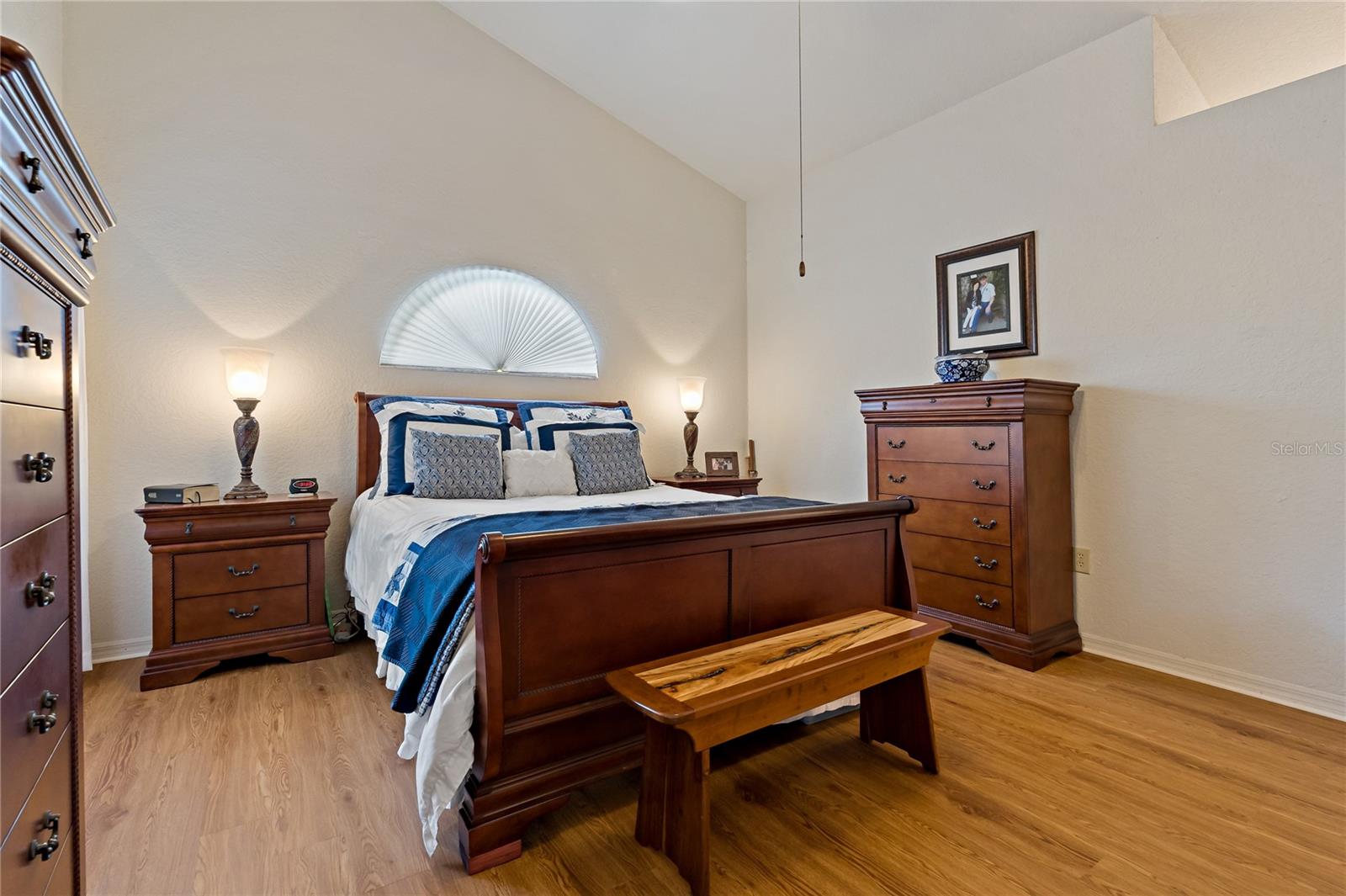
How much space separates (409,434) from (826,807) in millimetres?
2329

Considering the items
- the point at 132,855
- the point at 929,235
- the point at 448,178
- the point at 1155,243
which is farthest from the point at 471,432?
the point at 1155,243

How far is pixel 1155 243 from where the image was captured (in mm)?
2584

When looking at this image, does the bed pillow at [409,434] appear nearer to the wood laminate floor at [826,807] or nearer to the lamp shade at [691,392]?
the wood laminate floor at [826,807]

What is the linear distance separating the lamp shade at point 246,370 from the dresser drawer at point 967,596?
125 inches

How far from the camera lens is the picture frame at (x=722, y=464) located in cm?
426

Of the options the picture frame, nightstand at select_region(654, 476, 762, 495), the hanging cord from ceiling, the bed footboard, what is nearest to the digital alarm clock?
nightstand at select_region(654, 476, 762, 495)

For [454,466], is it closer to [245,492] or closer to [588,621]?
[245,492]

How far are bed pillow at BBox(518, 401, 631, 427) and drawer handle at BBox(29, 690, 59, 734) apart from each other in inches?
99.2

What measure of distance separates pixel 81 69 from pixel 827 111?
3557mm

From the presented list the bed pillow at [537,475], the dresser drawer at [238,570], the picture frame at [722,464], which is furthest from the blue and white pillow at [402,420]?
the picture frame at [722,464]

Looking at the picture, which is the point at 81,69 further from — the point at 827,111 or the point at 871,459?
the point at 871,459

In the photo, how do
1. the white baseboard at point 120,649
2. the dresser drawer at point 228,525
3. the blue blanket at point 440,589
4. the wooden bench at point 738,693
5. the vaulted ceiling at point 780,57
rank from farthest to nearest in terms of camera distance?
the vaulted ceiling at point 780,57 → the white baseboard at point 120,649 → the dresser drawer at point 228,525 → the blue blanket at point 440,589 → the wooden bench at point 738,693

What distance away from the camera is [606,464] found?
3146mm

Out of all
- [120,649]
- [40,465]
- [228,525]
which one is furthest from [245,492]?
[40,465]
